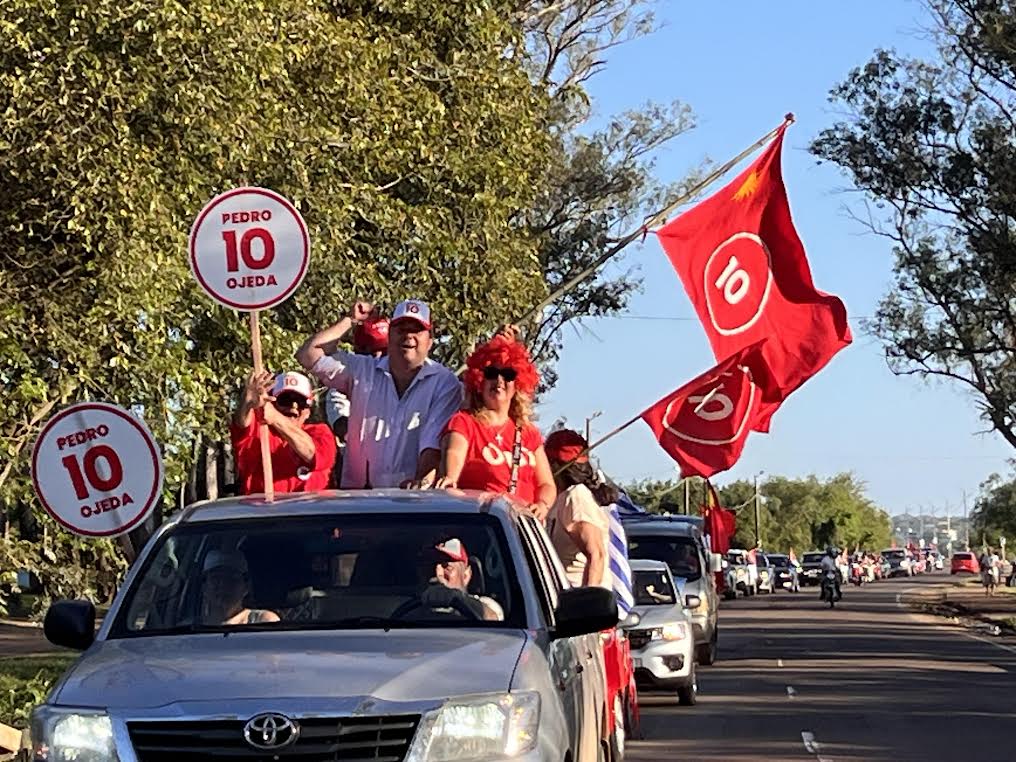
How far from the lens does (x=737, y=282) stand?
15867 mm

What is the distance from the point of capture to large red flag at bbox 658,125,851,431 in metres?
15.7

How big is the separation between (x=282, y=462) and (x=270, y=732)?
432 cm

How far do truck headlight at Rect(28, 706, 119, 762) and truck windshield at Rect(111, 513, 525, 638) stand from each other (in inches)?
32.2

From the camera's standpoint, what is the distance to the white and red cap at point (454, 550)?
24.1 feet

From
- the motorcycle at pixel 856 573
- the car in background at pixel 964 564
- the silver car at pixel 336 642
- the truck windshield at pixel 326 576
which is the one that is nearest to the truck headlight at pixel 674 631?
the silver car at pixel 336 642

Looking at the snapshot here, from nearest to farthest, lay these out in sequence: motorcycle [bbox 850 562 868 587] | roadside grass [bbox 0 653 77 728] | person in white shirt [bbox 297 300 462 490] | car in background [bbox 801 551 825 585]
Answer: person in white shirt [bbox 297 300 462 490] → roadside grass [bbox 0 653 77 728] → car in background [bbox 801 551 825 585] → motorcycle [bbox 850 562 868 587]

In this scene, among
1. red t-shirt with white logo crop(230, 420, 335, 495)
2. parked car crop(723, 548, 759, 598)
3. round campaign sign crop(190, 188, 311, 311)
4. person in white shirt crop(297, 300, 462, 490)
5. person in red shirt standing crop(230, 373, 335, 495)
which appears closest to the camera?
round campaign sign crop(190, 188, 311, 311)

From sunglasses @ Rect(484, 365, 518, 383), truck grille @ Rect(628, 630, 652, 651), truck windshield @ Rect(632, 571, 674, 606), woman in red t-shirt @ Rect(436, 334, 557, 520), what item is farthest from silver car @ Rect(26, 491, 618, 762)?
truck windshield @ Rect(632, 571, 674, 606)

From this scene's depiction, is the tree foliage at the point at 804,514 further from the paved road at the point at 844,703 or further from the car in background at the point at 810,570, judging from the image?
the paved road at the point at 844,703

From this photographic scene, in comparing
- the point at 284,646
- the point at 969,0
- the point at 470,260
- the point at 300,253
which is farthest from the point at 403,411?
the point at 969,0

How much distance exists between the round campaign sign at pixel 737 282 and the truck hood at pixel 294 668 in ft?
29.8

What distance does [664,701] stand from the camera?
18781 millimetres

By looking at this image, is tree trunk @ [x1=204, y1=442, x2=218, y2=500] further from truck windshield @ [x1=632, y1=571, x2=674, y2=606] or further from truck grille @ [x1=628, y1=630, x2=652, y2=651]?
Answer: truck grille @ [x1=628, y1=630, x2=652, y2=651]

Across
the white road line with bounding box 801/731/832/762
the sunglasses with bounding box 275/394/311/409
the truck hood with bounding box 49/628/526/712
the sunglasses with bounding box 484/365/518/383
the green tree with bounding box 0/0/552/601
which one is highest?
the green tree with bounding box 0/0/552/601
